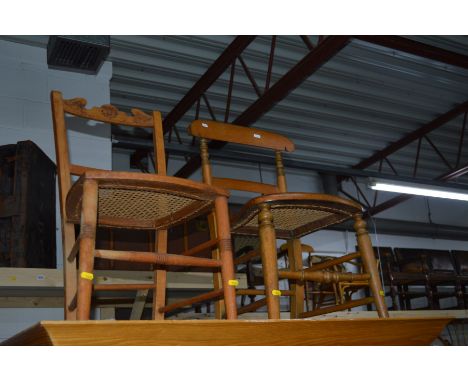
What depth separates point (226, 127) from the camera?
2.40m

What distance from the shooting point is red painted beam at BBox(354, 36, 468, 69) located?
4.15 metres

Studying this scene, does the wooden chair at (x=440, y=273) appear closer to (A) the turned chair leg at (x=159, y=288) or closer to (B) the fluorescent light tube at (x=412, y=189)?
(B) the fluorescent light tube at (x=412, y=189)

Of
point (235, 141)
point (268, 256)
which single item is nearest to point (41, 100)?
point (235, 141)

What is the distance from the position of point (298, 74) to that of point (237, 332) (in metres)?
3.29

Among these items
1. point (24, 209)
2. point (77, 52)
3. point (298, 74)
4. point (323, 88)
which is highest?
point (323, 88)

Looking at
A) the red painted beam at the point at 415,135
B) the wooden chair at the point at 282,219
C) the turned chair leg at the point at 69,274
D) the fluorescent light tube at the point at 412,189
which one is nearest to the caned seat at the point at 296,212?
the wooden chair at the point at 282,219

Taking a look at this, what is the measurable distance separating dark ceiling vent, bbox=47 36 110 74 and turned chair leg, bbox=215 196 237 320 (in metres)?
2.06

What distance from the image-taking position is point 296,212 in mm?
2076

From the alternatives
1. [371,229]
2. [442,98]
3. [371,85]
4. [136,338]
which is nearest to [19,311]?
[136,338]

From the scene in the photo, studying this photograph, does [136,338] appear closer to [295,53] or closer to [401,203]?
[295,53]

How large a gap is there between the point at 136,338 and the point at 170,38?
3750 millimetres

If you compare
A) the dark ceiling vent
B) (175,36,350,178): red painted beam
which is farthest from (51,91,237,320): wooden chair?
(175,36,350,178): red painted beam

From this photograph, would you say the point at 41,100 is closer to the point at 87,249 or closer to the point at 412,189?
the point at 87,249

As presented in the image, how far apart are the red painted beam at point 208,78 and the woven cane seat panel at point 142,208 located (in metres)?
2.92
